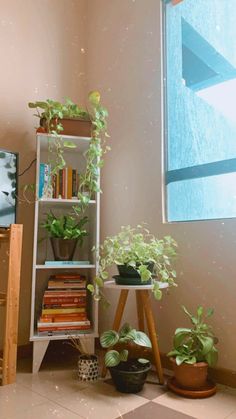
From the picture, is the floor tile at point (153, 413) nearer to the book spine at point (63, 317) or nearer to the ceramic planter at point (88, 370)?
the ceramic planter at point (88, 370)

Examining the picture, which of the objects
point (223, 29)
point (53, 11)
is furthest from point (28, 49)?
point (223, 29)

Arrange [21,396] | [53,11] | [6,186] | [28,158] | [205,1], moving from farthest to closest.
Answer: [53,11], [28,158], [205,1], [6,186], [21,396]

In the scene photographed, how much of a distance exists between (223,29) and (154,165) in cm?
86

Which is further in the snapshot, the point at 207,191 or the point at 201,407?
the point at 207,191

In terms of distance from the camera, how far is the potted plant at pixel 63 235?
200 centimetres

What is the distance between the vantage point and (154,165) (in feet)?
6.92

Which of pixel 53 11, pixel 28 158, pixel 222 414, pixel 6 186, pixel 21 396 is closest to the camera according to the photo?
pixel 222 414

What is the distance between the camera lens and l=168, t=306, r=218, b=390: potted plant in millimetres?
1541

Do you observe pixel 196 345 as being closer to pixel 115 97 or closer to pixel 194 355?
pixel 194 355

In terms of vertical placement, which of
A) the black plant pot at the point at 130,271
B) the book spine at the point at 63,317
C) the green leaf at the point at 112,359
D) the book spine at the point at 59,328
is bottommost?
the green leaf at the point at 112,359

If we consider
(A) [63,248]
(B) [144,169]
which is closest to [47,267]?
(A) [63,248]

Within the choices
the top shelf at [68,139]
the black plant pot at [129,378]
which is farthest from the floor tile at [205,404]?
the top shelf at [68,139]

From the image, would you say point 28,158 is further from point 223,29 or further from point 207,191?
point 223,29

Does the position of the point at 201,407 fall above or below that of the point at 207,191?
below
